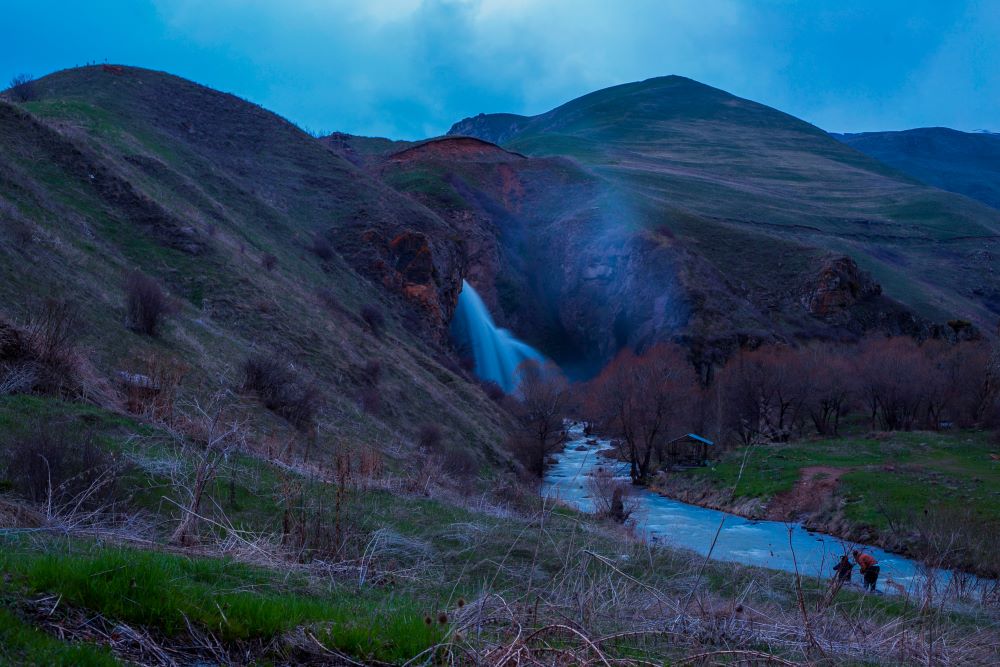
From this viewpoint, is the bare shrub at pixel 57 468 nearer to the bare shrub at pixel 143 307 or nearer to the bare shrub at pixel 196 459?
the bare shrub at pixel 196 459

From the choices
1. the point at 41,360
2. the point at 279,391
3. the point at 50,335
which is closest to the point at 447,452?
the point at 279,391

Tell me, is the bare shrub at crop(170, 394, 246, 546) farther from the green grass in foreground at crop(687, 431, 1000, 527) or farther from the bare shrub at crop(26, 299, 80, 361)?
the green grass in foreground at crop(687, 431, 1000, 527)

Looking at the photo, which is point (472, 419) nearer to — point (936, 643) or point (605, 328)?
point (936, 643)

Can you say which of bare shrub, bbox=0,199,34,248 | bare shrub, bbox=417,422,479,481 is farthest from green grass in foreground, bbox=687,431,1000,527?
bare shrub, bbox=0,199,34,248

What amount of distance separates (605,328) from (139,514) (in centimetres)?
6863

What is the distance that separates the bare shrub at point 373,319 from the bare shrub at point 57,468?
27.0 metres

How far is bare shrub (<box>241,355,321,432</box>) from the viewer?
18500 millimetres

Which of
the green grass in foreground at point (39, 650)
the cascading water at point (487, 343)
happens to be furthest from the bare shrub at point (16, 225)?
the cascading water at point (487, 343)

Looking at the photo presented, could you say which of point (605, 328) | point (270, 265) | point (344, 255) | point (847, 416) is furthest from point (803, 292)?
point (270, 265)

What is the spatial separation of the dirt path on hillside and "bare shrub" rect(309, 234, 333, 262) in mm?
27265

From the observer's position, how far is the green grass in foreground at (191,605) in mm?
4035

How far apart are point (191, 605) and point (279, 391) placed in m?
15.3

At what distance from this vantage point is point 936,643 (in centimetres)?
559

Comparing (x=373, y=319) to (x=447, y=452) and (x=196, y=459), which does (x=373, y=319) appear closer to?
(x=447, y=452)
